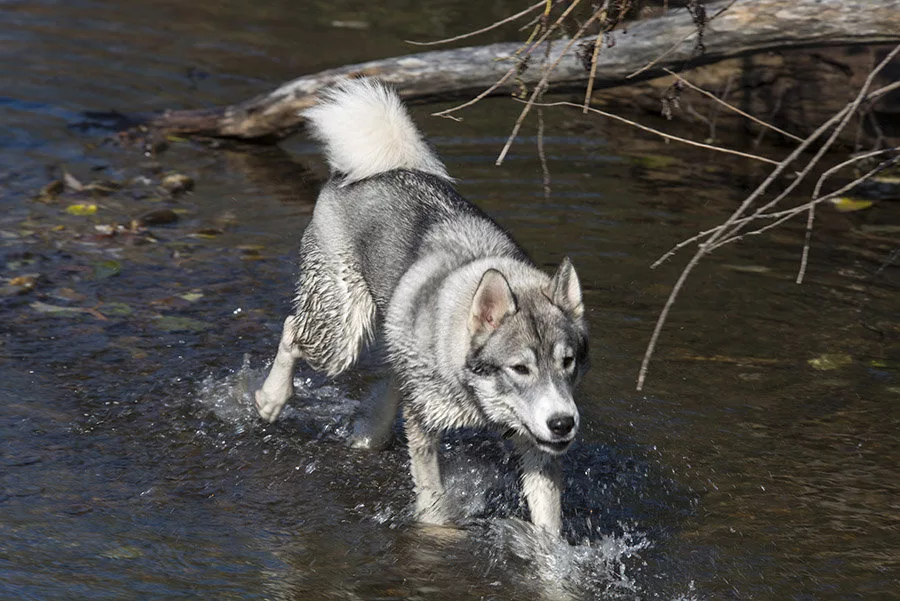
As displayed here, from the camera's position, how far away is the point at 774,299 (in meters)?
7.34

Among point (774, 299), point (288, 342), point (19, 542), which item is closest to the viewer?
point (19, 542)

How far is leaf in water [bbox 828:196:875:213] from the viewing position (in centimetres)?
901

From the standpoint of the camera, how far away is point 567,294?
15.4ft

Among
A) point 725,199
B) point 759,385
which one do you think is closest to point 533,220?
point 725,199

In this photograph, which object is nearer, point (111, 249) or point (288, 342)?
point (288, 342)

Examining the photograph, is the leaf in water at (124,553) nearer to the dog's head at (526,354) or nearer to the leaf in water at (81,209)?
the dog's head at (526,354)

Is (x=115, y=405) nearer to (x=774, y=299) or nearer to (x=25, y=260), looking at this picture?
(x=25, y=260)

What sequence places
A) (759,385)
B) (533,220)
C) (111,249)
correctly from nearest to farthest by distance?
(759,385) < (111,249) < (533,220)

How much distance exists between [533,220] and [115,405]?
3685 millimetres

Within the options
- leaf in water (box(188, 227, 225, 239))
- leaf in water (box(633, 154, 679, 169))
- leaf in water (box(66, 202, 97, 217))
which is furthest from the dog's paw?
leaf in water (box(633, 154, 679, 169))

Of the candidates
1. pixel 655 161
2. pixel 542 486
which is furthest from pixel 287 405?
pixel 655 161

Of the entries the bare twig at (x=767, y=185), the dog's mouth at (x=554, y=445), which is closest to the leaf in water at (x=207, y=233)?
the dog's mouth at (x=554, y=445)

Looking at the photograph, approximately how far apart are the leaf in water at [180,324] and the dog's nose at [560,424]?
3.17m

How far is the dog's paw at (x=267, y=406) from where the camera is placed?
19.2ft
